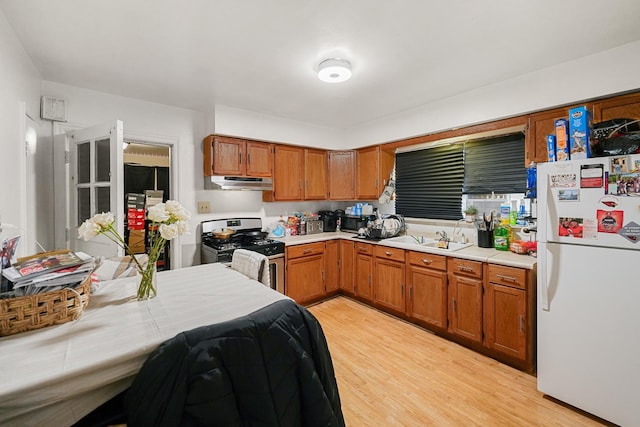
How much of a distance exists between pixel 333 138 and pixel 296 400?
11.5ft

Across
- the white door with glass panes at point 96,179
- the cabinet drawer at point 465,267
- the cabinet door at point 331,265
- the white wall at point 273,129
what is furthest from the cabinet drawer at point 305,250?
the white door with glass panes at point 96,179

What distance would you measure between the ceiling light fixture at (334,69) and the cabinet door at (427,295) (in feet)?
6.41

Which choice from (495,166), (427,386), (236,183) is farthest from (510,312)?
(236,183)

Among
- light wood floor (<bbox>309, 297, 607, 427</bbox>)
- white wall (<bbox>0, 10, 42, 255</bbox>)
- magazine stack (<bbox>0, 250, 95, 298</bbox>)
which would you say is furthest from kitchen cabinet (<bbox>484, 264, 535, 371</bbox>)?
white wall (<bbox>0, 10, 42, 255</bbox>)

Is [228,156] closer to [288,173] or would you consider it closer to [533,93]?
[288,173]

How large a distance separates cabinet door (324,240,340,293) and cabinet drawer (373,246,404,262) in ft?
1.97

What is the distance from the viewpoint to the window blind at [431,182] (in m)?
3.25

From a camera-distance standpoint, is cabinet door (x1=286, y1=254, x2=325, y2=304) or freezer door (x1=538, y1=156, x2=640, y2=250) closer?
freezer door (x1=538, y1=156, x2=640, y2=250)

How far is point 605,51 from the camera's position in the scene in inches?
77.7

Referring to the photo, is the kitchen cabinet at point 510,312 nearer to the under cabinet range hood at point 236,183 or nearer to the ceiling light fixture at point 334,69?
the ceiling light fixture at point 334,69

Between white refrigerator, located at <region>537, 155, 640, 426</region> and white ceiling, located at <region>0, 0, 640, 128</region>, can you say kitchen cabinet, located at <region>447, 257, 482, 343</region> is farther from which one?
white ceiling, located at <region>0, 0, 640, 128</region>

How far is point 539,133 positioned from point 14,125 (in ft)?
12.6

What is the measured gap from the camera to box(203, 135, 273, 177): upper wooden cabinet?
308cm

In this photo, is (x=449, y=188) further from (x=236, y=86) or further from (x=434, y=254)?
(x=236, y=86)
